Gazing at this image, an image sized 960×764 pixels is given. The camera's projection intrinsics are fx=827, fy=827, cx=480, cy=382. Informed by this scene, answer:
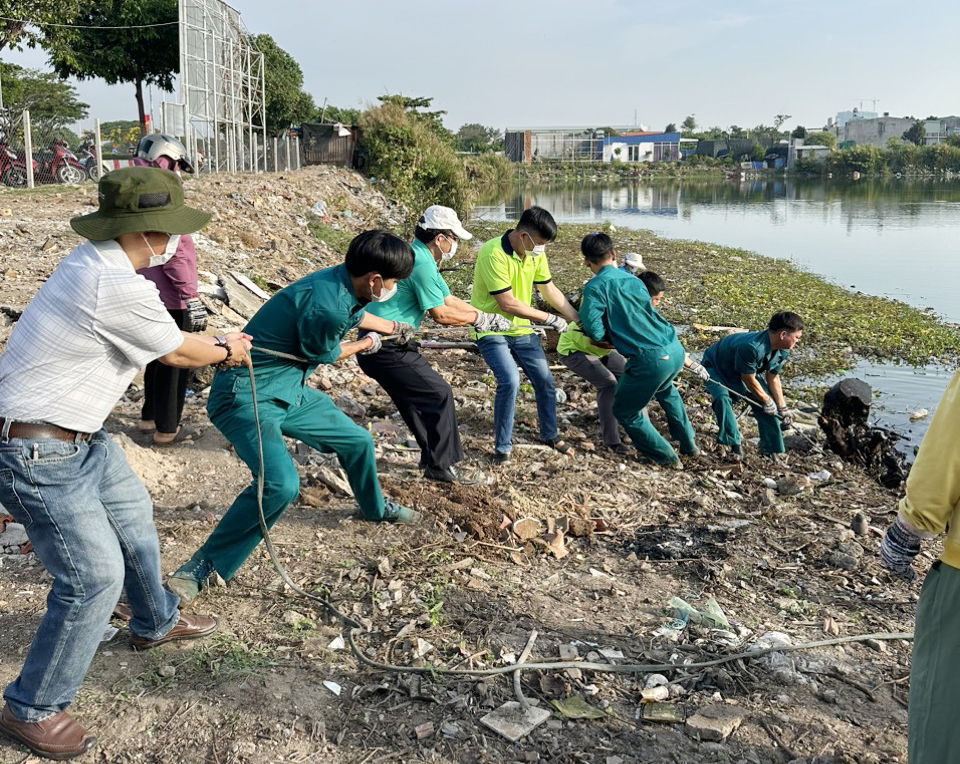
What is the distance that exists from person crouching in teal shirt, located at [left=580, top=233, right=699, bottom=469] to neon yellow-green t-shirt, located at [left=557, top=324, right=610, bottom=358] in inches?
6.9

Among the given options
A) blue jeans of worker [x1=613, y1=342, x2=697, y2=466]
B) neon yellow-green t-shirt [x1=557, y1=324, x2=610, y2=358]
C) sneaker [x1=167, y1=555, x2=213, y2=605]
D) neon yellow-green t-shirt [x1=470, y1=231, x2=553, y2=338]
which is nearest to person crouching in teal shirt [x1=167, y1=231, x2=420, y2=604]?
sneaker [x1=167, y1=555, x2=213, y2=605]

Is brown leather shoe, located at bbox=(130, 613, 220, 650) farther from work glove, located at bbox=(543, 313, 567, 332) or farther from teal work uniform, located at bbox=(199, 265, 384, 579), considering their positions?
work glove, located at bbox=(543, 313, 567, 332)

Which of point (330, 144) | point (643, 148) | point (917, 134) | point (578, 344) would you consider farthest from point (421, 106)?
point (917, 134)

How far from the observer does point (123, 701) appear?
306 centimetres

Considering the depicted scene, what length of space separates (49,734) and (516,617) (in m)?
1.94

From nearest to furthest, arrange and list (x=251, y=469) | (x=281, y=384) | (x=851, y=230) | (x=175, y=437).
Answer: (x=251, y=469) → (x=281, y=384) → (x=175, y=437) → (x=851, y=230)

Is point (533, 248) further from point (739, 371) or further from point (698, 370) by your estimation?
point (739, 371)

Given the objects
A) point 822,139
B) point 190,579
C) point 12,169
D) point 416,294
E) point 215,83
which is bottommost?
point 190,579

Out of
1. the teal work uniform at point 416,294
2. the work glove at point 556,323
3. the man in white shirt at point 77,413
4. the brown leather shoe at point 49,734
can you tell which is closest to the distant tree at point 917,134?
the work glove at point 556,323

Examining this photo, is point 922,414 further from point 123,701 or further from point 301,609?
point 123,701

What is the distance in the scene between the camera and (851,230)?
2827 centimetres

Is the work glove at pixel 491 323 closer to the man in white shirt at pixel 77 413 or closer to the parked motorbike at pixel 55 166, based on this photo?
the man in white shirt at pixel 77 413

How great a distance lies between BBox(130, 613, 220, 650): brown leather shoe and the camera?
335cm

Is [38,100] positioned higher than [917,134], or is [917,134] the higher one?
[917,134]
